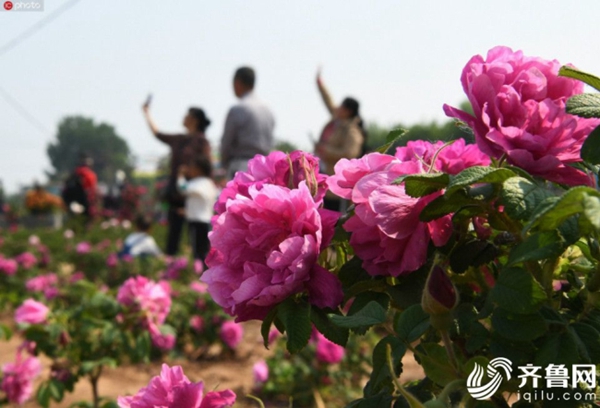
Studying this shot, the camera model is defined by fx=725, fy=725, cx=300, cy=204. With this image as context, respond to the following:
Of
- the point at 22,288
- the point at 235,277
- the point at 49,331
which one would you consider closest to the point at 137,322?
the point at 49,331

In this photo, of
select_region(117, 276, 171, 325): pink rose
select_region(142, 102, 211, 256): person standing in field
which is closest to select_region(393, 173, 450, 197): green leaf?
select_region(117, 276, 171, 325): pink rose

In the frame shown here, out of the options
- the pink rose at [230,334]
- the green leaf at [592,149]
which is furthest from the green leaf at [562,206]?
the pink rose at [230,334]

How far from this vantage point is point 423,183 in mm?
617

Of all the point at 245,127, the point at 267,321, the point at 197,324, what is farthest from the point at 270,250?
the point at 245,127

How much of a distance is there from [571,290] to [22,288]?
6491 millimetres

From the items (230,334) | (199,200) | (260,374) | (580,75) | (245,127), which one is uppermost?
(580,75)

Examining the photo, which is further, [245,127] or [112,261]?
[112,261]

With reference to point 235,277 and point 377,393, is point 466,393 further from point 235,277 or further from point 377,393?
point 235,277

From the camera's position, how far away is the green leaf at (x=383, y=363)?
0.66 m

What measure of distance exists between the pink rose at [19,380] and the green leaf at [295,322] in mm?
2068

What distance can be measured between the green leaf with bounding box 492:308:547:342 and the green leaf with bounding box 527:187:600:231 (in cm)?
10

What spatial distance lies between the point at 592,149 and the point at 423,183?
0.14m

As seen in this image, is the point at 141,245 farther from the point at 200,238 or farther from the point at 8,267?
the point at 8,267

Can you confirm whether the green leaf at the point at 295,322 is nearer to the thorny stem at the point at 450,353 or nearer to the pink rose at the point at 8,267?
the thorny stem at the point at 450,353
